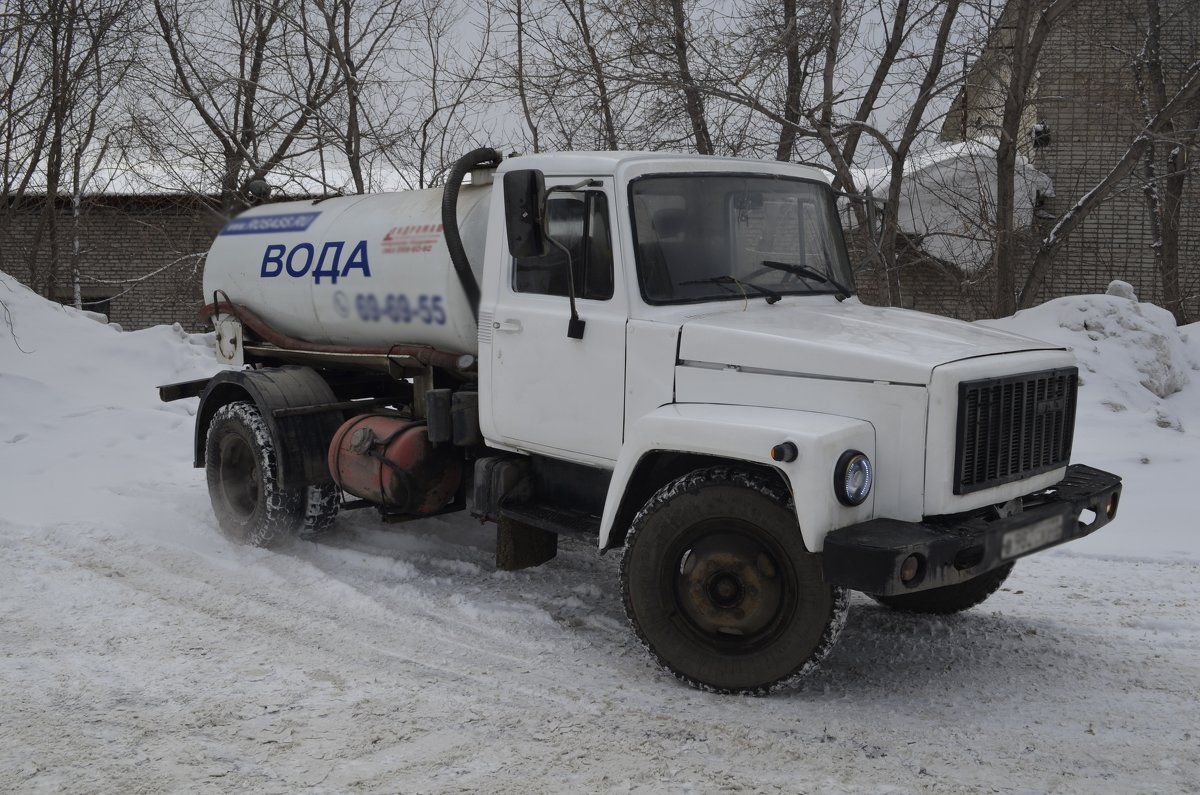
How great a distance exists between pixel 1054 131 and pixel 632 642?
13914 millimetres

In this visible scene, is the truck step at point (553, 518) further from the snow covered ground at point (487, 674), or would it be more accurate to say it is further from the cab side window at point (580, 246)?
the cab side window at point (580, 246)

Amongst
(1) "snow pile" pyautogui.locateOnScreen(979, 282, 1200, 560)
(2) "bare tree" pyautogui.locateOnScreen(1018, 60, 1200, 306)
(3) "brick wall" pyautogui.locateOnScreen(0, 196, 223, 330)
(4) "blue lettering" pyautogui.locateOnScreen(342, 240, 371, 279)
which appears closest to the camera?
(4) "blue lettering" pyautogui.locateOnScreen(342, 240, 371, 279)

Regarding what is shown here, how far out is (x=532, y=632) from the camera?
531 cm

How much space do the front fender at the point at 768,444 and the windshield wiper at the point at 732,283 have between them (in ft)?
2.00

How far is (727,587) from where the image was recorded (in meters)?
4.47

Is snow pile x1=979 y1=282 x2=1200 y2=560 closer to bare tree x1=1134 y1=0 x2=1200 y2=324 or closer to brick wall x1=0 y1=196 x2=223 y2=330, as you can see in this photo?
bare tree x1=1134 y1=0 x2=1200 y2=324

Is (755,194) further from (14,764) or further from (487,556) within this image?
(14,764)

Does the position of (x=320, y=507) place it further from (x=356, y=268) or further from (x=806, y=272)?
(x=806, y=272)

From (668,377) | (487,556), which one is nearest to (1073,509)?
(668,377)

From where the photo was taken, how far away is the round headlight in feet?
13.4

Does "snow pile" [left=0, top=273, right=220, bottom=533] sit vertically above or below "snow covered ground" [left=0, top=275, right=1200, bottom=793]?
above

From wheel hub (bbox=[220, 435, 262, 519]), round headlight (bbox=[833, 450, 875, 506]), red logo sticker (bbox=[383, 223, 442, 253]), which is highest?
red logo sticker (bbox=[383, 223, 442, 253])

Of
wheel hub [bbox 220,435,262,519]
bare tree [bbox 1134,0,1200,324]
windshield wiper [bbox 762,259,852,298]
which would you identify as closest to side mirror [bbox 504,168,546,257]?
windshield wiper [bbox 762,259,852,298]

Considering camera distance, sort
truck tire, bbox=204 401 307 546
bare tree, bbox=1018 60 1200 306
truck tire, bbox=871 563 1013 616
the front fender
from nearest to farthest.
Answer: the front fender, truck tire, bbox=871 563 1013 616, truck tire, bbox=204 401 307 546, bare tree, bbox=1018 60 1200 306
